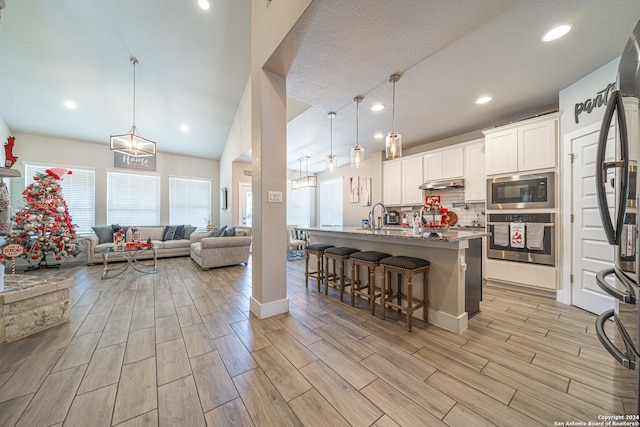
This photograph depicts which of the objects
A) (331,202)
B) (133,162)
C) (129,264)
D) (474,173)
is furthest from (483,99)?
(133,162)

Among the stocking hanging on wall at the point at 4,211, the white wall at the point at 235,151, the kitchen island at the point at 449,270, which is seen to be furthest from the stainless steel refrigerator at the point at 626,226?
the white wall at the point at 235,151

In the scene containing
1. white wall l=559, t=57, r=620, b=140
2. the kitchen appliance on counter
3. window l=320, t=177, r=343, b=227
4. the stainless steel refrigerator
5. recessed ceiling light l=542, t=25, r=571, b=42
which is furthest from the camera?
window l=320, t=177, r=343, b=227

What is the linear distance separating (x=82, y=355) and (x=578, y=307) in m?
4.99

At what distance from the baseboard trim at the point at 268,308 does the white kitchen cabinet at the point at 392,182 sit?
375cm

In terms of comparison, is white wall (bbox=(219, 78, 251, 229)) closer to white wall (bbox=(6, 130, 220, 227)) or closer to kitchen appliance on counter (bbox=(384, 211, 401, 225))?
white wall (bbox=(6, 130, 220, 227))

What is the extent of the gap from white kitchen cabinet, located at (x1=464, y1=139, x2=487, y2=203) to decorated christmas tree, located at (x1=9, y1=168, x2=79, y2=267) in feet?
25.5

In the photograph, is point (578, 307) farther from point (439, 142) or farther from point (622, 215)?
point (439, 142)

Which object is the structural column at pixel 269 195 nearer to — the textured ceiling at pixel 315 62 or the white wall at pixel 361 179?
the textured ceiling at pixel 315 62

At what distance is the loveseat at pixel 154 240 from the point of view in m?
4.84

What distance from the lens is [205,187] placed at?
23.8ft

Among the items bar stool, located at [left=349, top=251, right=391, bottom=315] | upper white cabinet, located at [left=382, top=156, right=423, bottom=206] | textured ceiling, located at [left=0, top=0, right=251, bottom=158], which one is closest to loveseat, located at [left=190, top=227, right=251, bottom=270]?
bar stool, located at [left=349, top=251, right=391, bottom=315]

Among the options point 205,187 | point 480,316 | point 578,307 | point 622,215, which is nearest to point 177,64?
point 205,187

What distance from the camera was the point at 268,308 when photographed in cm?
241

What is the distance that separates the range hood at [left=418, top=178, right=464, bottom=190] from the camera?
13.6 feet
